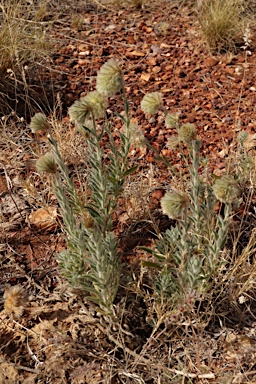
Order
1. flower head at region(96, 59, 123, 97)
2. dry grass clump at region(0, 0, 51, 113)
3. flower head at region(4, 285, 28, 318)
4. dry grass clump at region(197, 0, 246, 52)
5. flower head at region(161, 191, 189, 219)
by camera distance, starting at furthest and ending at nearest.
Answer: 1. dry grass clump at region(197, 0, 246, 52)
2. dry grass clump at region(0, 0, 51, 113)
3. flower head at region(4, 285, 28, 318)
4. flower head at region(96, 59, 123, 97)
5. flower head at region(161, 191, 189, 219)

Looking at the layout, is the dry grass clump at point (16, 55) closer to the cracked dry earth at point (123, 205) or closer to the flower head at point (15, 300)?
the cracked dry earth at point (123, 205)

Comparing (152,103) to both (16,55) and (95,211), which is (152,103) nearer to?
(95,211)

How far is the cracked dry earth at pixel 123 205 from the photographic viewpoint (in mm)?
2062

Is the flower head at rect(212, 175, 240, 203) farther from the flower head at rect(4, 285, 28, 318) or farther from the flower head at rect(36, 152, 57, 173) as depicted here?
the flower head at rect(4, 285, 28, 318)

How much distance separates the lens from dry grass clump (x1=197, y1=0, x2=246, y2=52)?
3809 mm

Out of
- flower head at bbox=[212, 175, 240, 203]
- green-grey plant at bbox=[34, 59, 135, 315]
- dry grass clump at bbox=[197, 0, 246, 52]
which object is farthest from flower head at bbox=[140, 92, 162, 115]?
dry grass clump at bbox=[197, 0, 246, 52]

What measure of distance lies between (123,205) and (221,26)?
72.5 inches

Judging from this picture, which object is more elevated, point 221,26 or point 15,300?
point 221,26

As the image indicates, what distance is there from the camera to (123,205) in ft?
8.96

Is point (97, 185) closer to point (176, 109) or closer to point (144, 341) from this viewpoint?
point (144, 341)

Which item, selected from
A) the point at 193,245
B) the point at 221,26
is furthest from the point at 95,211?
the point at 221,26

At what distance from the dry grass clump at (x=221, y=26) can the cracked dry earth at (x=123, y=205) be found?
0.09 m

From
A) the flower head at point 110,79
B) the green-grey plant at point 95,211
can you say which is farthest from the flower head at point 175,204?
the flower head at point 110,79

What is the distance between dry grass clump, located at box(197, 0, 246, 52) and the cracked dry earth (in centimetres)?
9
